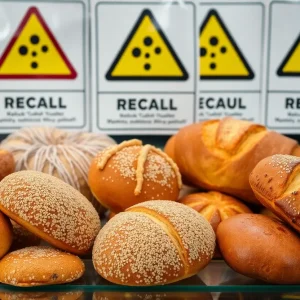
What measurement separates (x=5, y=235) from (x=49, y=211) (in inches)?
2.7

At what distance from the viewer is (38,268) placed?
56cm

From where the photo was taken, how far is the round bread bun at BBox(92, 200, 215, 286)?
56cm

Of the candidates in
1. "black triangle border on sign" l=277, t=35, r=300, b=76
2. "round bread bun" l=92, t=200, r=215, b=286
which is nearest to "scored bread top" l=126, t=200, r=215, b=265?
"round bread bun" l=92, t=200, r=215, b=286

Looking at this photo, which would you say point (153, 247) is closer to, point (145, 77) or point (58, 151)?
point (58, 151)

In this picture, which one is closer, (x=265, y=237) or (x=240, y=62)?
(x=265, y=237)

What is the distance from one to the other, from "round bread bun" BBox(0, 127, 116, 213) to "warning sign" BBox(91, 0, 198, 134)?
0.11 metres

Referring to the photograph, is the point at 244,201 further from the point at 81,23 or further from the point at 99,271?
the point at 81,23

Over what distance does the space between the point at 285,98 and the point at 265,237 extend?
59 centimetres

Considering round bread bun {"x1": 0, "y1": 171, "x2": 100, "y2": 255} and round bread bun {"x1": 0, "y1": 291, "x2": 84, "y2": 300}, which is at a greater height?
round bread bun {"x1": 0, "y1": 171, "x2": 100, "y2": 255}

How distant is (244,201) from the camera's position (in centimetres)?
85

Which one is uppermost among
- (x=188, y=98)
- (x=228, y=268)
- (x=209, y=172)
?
(x=188, y=98)

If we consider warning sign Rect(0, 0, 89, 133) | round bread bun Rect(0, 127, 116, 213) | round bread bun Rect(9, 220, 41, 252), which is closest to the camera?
round bread bun Rect(9, 220, 41, 252)

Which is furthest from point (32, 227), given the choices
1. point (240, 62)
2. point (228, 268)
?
point (240, 62)

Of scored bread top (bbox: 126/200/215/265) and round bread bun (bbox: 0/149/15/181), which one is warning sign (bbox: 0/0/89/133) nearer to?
round bread bun (bbox: 0/149/15/181)
